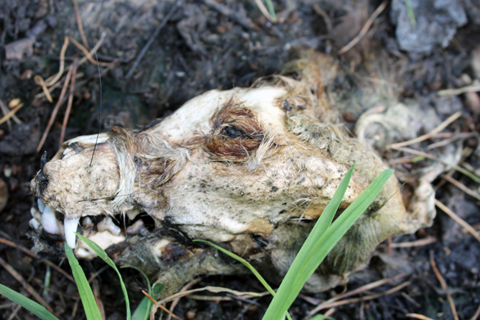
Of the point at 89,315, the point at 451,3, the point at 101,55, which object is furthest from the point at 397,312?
the point at 101,55

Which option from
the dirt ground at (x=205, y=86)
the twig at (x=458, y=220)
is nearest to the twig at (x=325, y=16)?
the dirt ground at (x=205, y=86)

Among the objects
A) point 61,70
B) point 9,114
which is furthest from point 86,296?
point 61,70

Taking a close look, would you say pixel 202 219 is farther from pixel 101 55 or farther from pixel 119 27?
pixel 119 27

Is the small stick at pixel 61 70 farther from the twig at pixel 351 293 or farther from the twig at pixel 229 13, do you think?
the twig at pixel 351 293

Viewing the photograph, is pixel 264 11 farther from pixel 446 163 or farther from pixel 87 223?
pixel 87 223

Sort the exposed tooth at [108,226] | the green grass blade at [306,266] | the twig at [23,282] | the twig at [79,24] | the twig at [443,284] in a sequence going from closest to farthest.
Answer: the green grass blade at [306,266] < the exposed tooth at [108,226] < the twig at [23,282] < the twig at [443,284] < the twig at [79,24]

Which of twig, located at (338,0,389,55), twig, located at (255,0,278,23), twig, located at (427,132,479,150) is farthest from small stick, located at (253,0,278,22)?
twig, located at (427,132,479,150)

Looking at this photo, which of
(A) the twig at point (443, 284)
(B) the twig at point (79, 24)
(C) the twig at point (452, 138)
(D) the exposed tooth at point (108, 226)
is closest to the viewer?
(D) the exposed tooth at point (108, 226)

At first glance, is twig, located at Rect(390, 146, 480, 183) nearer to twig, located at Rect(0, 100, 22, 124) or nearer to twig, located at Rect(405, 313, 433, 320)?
twig, located at Rect(405, 313, 433, 320)
